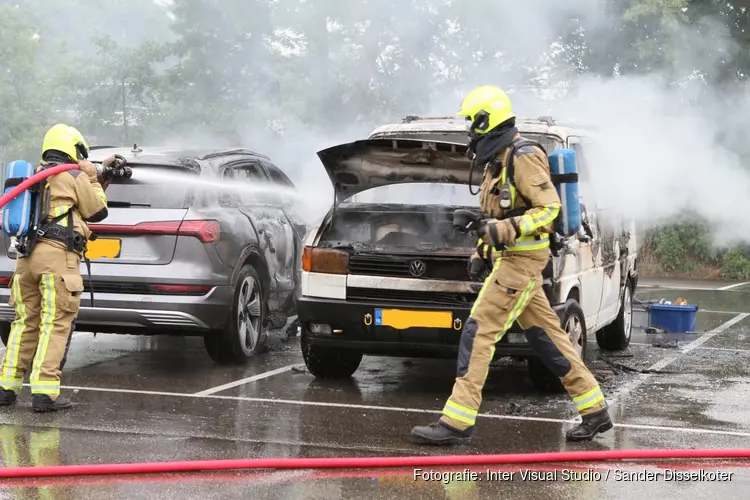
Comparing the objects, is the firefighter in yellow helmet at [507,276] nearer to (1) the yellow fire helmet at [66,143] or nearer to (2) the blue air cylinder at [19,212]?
(1) the yellow fire helmet at [66,143]

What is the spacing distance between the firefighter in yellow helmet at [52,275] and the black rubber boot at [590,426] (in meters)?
3.00

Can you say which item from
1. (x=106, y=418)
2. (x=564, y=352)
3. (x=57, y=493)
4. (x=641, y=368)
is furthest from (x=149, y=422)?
Answer: (x=641, y=368)

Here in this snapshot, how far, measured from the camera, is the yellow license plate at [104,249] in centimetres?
735

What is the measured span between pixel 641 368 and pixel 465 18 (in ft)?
26.8

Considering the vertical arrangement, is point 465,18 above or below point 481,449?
above

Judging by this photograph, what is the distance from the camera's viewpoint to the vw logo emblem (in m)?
6.68

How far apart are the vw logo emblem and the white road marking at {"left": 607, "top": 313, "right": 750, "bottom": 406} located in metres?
1.50

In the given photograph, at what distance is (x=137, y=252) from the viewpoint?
7.34 metres

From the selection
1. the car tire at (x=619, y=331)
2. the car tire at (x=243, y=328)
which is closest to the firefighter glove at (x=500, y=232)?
the car tire at (x=243, y=328)

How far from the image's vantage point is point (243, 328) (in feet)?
26.6

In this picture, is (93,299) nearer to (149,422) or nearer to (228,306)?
(228,306)

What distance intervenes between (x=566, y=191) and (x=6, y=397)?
357cm

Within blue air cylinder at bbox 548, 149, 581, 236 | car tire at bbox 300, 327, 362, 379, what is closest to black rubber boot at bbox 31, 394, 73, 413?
car tire at bbox 300, 327, 362, 379

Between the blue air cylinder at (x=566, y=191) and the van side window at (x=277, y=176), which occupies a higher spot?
the van side window at (x=277, y=176)
